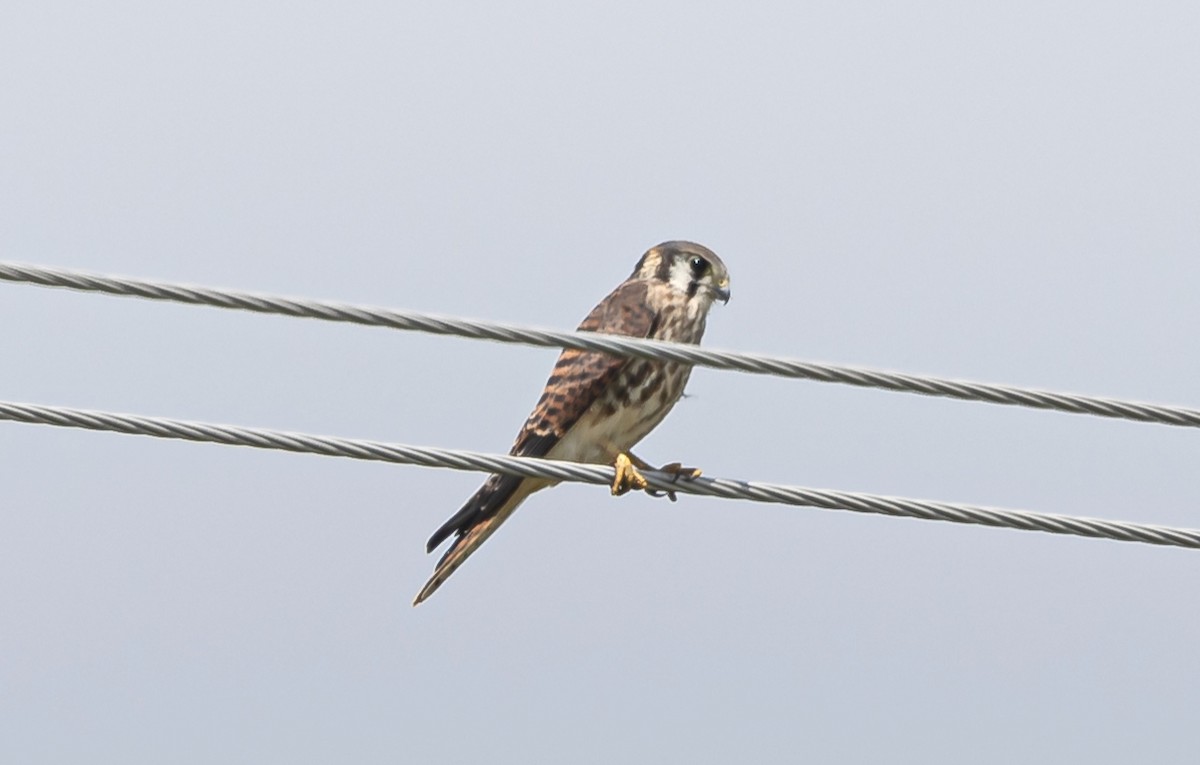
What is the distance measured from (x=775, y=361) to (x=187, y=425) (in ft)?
3.93

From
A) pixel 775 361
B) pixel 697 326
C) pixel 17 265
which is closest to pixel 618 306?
pixel 697 326

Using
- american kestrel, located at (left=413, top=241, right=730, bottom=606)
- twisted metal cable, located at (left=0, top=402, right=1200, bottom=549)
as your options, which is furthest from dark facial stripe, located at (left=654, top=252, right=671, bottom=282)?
twisted metal cable, located at (left=0, top=402, right=1200, bottom=549)

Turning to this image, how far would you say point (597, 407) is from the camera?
5762 millimetres

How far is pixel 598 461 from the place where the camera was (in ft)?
19.1

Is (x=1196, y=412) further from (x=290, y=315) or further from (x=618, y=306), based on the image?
(x=618, y=306)

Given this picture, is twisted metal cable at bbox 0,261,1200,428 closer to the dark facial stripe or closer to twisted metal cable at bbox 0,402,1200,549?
twisted metal cable at bbox 0,402,1200,549

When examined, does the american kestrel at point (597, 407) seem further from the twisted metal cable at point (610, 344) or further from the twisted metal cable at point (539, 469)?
the twisted metal cable at point (610, 344)

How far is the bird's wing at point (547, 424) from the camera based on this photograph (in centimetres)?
556

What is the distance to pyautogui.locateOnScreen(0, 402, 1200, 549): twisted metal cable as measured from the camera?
3.53 meters

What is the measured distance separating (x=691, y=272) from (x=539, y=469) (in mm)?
2646

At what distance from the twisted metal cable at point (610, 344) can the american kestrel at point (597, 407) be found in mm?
1717

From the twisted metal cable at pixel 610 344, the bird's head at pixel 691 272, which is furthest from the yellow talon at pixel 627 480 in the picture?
the bird's head at pixel 691 272

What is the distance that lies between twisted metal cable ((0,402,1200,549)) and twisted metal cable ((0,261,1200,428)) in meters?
0.25

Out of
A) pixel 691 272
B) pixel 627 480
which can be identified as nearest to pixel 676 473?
pixel 627 480
